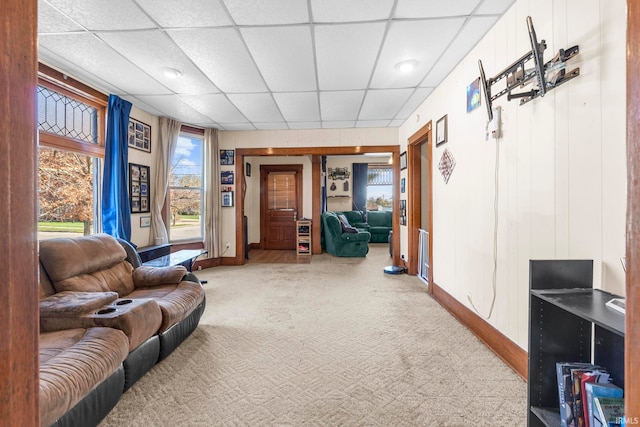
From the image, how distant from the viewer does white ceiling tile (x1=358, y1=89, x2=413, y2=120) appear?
355 cm

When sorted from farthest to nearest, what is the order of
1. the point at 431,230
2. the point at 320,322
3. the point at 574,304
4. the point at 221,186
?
1. the point at 221,186
2. the point at 431,230
3. the point at 320,322
4. the point at 574,304

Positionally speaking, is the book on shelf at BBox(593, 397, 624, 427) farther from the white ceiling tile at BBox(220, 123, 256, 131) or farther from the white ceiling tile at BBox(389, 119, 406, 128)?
the white ceiling tile at BBox(220, 123, 256, 131)

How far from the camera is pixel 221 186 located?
211 inches

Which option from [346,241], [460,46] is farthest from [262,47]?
[346,241]

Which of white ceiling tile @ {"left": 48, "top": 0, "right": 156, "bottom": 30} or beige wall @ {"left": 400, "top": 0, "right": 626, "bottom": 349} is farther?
white ceiling tile @ {"left": 48, "top": 0, "right": 156, "bottom": 30}

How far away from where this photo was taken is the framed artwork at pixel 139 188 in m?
3.90

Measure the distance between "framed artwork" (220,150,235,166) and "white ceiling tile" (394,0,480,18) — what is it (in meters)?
4.03

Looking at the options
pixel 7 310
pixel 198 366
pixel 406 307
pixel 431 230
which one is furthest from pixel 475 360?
pixel 7 310

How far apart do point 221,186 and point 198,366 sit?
3854 mm

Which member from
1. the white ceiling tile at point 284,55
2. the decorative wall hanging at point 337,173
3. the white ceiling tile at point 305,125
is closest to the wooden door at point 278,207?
the decorative wall hanging at point 337,173

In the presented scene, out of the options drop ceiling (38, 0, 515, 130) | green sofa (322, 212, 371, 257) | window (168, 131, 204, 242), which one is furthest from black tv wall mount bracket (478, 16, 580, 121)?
window (168, 131, 204, 242)

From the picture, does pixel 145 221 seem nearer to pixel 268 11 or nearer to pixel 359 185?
pixel 268 11

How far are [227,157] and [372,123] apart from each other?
281 centimetres

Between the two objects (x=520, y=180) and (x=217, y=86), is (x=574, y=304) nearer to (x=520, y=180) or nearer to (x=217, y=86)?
(x=520, y=180)
